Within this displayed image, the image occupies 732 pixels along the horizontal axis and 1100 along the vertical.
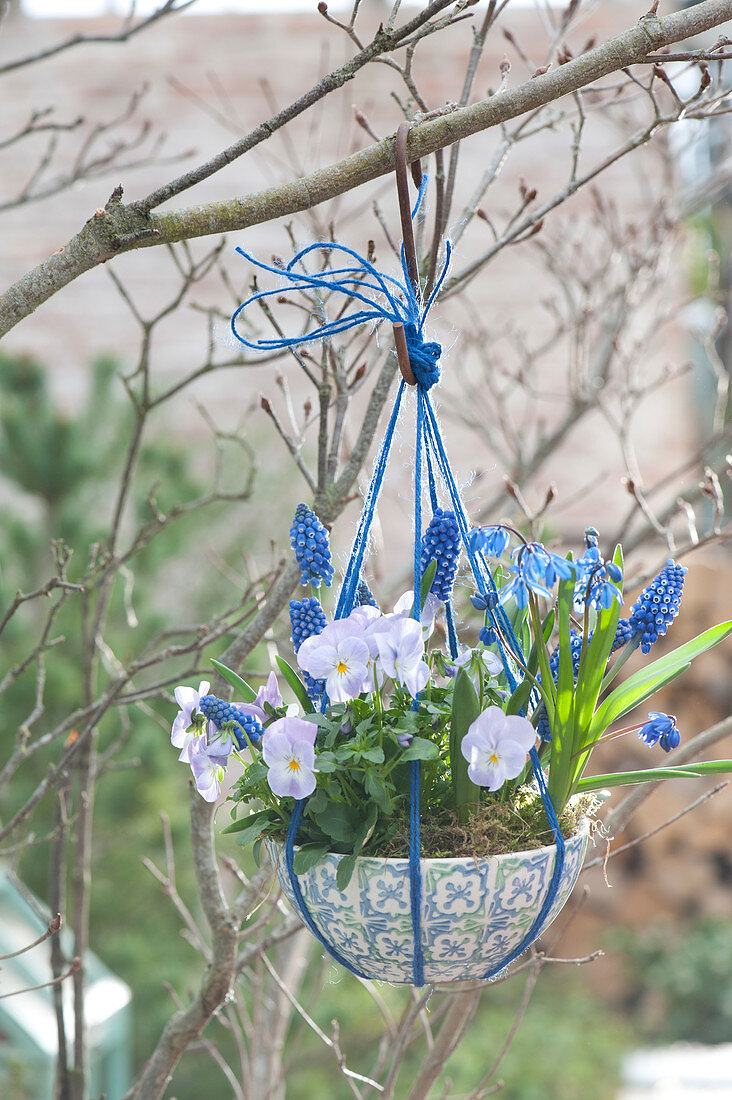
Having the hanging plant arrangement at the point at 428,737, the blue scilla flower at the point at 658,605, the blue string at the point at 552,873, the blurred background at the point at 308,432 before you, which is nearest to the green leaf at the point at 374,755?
the hanging plant arrangement at the point at 428,737

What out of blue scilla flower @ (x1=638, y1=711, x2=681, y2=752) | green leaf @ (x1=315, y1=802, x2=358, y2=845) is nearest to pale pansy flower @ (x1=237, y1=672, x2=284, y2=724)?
green leaf @ (x1=315, y1=802, x2=358, y2=845)

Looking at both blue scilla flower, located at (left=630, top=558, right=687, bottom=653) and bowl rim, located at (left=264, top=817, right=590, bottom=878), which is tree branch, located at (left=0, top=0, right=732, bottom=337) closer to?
blue scilla flower, located at (left=630, top=558, right=687, bottom=653)

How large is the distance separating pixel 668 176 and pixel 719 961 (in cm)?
270

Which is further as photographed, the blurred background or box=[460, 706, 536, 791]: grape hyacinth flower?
the blurred background

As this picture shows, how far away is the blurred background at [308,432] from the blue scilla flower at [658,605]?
1003mm

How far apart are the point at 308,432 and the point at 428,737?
297 centimetres

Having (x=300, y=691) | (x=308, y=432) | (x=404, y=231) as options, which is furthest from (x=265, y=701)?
(x=308, y=432)

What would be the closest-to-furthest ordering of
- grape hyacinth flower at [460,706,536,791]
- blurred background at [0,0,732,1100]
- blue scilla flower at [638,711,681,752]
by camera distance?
grape hyacinth flower at [460,706,536,791] < blue scilla flower at [638,711,681,752] < blurred background at [0,0,732,1100]

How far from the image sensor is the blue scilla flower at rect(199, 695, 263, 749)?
2.60 ft

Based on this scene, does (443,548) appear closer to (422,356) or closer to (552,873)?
(422,356)

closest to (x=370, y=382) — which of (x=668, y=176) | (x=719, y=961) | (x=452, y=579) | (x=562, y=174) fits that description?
(x=562, y=174)

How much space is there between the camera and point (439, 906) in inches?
30.2

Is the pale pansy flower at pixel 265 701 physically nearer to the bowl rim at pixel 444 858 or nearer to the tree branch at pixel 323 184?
the bowl rim at pixel 444 858

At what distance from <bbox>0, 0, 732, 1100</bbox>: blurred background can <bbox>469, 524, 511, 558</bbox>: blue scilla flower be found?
1.06 m
